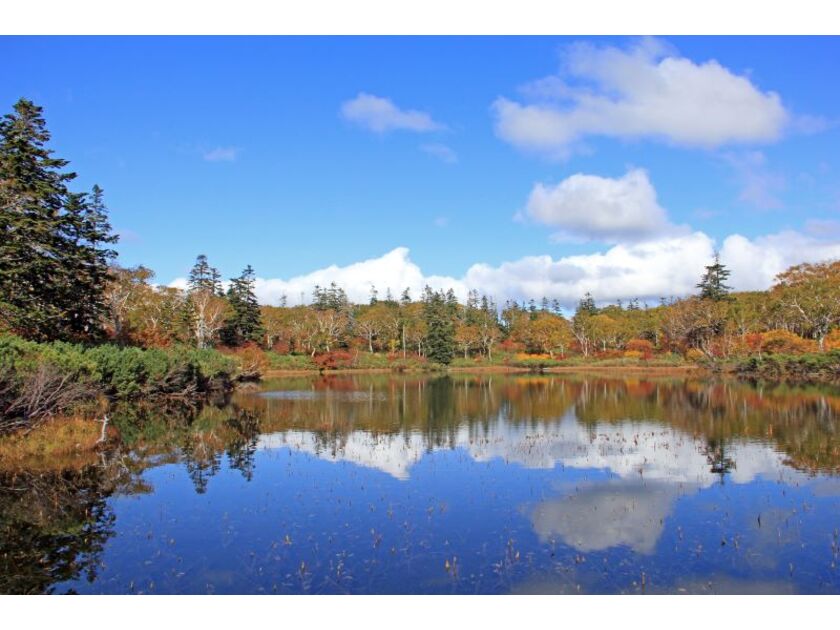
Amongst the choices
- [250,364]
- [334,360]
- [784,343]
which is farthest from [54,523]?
[784,343]

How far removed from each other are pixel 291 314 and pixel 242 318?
1707cm

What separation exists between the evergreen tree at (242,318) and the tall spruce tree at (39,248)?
44.3 meters

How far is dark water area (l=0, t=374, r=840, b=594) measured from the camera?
11641mm

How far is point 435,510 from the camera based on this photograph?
1633 cm

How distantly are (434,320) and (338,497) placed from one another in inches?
3356

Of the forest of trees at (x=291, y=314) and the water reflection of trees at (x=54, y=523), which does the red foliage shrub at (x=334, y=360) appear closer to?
the forest of trees at (x=291, y=314)

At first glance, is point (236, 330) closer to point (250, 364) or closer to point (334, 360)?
point (334, 360)

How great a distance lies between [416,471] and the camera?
2119cm

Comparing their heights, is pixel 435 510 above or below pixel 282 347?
below

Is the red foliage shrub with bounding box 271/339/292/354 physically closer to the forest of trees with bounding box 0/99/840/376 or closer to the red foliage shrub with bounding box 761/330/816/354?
the forest of trees with bounding box 0/99/840/376

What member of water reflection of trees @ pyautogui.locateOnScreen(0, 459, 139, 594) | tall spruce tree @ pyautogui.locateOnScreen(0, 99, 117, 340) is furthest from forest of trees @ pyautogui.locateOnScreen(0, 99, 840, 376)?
water reflection of trees @ pyautogui.locateOnScreen(0, 459, 139, 594)

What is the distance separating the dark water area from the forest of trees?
14.1 m

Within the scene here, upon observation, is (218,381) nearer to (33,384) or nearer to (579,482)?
(33,384)

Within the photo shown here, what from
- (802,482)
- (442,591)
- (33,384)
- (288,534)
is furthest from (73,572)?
(802,482)
